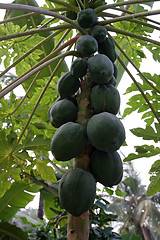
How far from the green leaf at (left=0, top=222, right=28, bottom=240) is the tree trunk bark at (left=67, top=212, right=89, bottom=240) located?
68.8 inches

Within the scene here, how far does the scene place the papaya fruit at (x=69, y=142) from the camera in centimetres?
108

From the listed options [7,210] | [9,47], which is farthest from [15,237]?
[9,47]

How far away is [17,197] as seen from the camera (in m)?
3.05

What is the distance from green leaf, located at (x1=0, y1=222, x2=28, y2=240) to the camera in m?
2.69

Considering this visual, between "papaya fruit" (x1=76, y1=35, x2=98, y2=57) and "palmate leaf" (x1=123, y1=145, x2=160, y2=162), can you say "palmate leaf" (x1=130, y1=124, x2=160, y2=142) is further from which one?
"papaya fruit" (x1=76, y1=35, x2=98, y2=57)

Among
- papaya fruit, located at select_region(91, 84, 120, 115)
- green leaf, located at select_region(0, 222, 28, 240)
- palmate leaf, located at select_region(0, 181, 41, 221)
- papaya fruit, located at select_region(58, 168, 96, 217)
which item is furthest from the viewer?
palmate leaf, located at select_region(0, 181, 41, 221)

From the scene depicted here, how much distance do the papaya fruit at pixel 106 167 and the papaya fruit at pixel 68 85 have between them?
33cm

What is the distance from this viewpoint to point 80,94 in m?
1.33

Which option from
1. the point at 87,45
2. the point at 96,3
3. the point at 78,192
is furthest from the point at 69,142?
the point at 96,3

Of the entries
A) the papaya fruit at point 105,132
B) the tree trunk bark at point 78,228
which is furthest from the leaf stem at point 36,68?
the tree trunk bark at point 78,228

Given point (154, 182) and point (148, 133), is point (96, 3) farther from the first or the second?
point (154, 182)

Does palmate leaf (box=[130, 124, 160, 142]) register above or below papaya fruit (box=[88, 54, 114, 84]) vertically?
below

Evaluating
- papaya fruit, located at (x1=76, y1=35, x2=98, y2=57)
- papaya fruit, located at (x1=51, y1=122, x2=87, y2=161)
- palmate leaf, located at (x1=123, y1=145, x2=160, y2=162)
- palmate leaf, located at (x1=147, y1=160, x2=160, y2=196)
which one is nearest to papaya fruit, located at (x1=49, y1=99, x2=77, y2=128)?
papaya fruit, located at (x1=51, y1=122, x2=87, y2=161)

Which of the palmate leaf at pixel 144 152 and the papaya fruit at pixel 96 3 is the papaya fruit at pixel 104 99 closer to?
the palmate leaf at pixel 144 152
